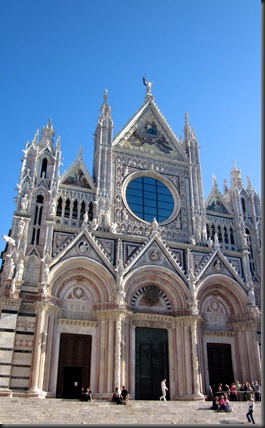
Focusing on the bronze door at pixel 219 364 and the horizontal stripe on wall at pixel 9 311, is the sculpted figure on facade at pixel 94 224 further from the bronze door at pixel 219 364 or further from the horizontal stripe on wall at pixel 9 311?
the bronze door at pixel 219 364

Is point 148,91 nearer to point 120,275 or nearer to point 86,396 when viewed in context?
point 120,275

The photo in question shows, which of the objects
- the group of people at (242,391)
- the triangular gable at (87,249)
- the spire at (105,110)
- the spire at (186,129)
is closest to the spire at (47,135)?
the spire at (105,110)

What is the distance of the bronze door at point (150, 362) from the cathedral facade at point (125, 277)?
0.05 m

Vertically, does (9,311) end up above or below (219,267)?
below

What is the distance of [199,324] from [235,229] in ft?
24.8

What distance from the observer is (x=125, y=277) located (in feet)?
76.6

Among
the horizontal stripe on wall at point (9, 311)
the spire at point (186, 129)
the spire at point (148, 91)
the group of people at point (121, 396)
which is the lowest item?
the group of people at point (121, 396)

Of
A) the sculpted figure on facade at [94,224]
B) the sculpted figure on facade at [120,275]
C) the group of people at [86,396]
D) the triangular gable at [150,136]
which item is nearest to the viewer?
the group of people at [86,396]

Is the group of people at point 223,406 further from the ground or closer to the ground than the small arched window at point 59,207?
closer to the ground

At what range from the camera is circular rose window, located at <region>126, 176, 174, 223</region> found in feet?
88.1

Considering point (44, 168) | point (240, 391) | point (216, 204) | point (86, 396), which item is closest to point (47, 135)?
point (44, 168)

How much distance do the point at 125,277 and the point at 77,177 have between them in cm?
710

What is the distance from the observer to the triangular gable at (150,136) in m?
29.0

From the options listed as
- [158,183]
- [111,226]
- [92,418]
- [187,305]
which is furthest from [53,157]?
[92,418]
